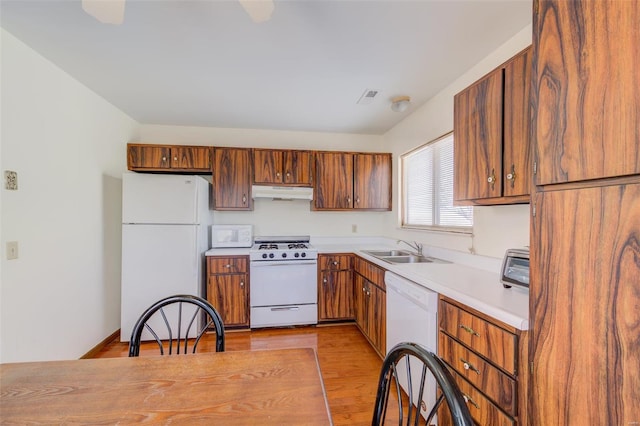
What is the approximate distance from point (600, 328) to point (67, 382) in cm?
164

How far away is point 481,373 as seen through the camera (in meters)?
1.25

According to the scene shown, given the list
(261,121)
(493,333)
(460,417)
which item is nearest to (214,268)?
(261,121)

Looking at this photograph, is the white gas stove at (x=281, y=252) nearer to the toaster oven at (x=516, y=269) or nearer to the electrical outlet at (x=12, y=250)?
the electrical outlet at (x=12, y=250)

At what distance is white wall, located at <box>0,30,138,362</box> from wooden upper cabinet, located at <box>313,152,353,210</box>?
2.25m

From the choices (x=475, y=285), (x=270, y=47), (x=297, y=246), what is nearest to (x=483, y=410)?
(x=475, y=285)

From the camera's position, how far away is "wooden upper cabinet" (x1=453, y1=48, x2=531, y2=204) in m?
A: 1.34

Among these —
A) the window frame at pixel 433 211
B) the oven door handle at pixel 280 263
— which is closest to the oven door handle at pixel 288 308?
the oven door handle at pixel 280 263

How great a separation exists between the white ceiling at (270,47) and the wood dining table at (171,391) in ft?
5.79

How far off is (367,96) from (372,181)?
3.98ft

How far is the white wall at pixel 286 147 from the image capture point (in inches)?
141

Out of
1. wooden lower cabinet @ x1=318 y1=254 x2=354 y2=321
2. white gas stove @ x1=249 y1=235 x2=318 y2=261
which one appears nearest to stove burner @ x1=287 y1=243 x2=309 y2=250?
white gas stove @ x1=249 y1=235 x2=318 y2=261

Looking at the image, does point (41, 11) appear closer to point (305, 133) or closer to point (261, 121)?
point (261, 121)

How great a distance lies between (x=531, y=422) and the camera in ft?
3.23

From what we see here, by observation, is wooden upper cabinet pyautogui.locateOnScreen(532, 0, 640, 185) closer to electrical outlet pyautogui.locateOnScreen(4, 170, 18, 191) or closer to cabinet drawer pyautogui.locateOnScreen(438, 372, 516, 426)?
cabinet drawer pyautogui.locateOnScreen(438, 372, 516, 426)
